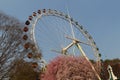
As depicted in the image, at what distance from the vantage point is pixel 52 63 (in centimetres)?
2614

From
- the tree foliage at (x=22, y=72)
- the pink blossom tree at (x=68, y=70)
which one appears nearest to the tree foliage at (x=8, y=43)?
the tree foliage at (x=22, y=72)

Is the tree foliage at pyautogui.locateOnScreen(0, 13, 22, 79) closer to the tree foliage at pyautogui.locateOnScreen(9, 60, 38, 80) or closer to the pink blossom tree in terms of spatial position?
the tree foliage at pyautogui.locateOnScreen(9, 60, 38, 80)

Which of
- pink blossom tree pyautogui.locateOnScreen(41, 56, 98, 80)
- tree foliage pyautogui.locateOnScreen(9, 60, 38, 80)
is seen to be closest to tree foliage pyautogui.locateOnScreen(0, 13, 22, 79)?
tree foliage pyautogui.locateOnScreen(9, 60, 38, 80)

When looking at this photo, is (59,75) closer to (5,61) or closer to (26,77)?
(26,77)

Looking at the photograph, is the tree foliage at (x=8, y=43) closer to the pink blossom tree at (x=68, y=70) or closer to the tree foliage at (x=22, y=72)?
the tree foliage at (x=22, y=72)

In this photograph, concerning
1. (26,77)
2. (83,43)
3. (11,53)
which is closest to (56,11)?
(83,43)

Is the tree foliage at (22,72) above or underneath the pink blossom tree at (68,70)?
above

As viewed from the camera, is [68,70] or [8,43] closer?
[68,70]

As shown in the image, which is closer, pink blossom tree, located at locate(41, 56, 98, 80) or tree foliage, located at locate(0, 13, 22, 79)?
pink blossom tree, located at locate(41, 56, 98, 80)

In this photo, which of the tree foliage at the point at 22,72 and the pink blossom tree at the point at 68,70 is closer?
the pink blossom tree at the point at 68,70

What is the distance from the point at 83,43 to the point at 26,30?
4.28m

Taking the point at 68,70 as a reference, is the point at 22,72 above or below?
above

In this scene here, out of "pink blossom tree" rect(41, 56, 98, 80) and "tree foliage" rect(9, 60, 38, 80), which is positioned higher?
"tree foliage" rect(9, 60, 38, 80)

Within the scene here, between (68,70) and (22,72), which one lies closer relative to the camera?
(68,70)
